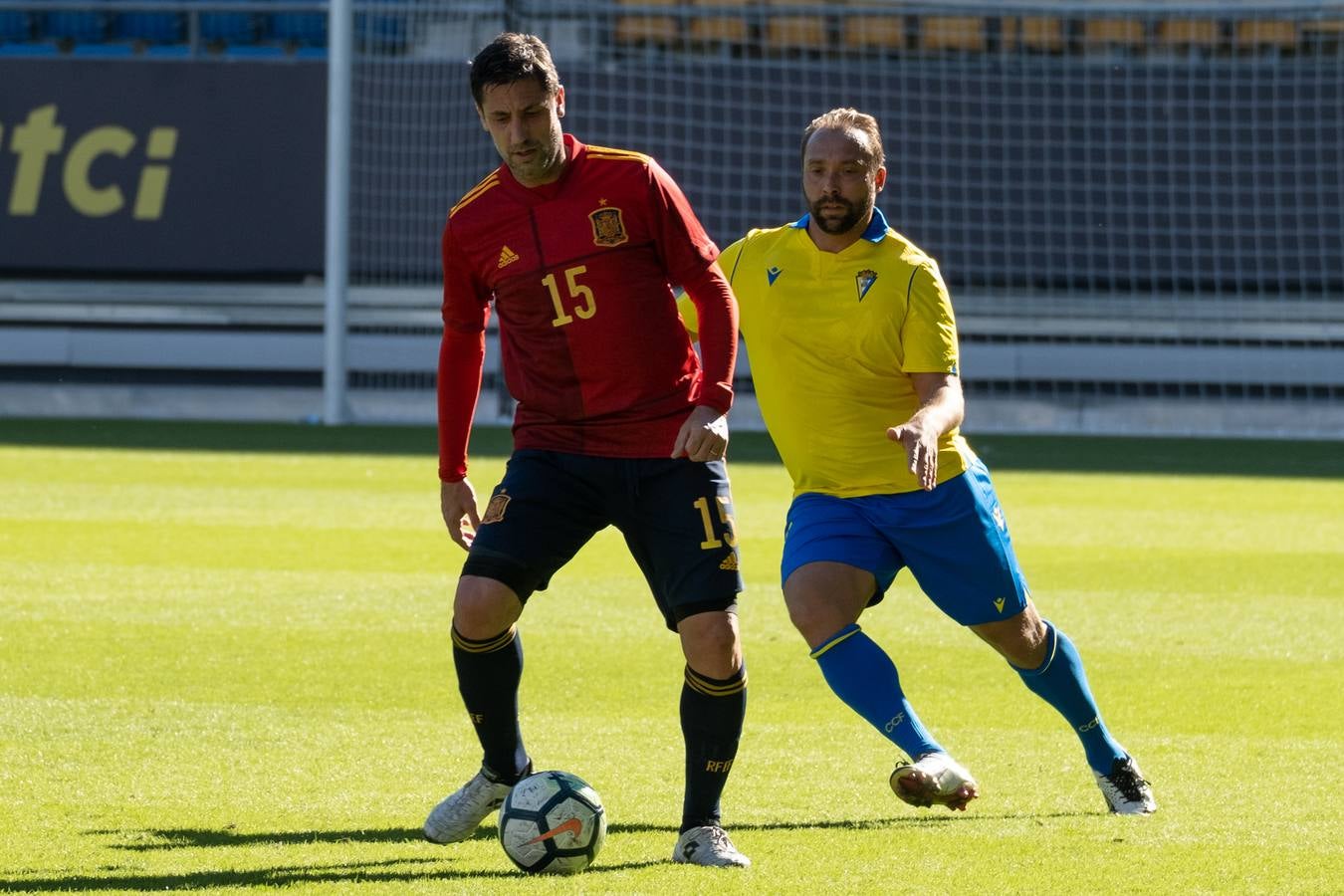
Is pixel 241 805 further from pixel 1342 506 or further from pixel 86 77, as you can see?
pixel 86 77

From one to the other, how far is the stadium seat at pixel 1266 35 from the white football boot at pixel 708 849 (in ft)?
60.8

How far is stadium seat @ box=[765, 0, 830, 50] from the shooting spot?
2141 cm

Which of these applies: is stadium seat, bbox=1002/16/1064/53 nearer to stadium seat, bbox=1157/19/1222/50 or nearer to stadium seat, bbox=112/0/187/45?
stadium seat, bbox=1157/19/1222/50

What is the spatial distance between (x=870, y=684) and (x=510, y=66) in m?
1.68

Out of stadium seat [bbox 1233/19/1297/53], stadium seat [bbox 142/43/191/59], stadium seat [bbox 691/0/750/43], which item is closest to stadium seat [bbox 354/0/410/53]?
stadium seat [bbox 142/43/191/59]

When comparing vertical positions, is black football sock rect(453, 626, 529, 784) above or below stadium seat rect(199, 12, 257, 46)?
below

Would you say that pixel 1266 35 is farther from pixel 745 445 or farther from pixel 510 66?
pixel 510 66

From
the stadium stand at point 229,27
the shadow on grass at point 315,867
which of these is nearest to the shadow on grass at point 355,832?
the shadow on grass at point 315,867

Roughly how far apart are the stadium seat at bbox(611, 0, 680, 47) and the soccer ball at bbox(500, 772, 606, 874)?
58.0 ft

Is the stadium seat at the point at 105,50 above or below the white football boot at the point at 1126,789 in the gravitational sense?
above

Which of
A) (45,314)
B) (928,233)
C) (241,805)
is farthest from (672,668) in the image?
(45,314)

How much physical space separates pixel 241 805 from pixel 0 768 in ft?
2.54

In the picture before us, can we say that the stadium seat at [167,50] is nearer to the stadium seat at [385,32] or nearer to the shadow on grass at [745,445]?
the stadium seat at [385,32]

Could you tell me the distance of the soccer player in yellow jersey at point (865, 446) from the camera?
4.78 metres
